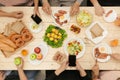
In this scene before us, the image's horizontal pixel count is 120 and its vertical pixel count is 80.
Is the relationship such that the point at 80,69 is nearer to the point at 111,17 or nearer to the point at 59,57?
the point at 59,57

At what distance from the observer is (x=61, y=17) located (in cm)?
189

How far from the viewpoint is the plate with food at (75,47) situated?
1.84 metres

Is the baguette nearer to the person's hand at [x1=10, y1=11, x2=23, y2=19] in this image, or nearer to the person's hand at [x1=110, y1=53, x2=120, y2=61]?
the person's hand at [x1=10, y1=11, x2=23, y2=19]

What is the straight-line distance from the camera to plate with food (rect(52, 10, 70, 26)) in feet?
6.19

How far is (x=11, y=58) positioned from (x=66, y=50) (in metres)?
0.41

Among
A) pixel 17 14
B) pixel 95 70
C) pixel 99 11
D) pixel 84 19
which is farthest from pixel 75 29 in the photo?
pixel 17 14

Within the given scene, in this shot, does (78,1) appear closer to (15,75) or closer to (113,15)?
(113,15)

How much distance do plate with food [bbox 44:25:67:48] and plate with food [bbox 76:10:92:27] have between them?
0.46 ft

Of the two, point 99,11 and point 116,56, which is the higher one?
point 99,11

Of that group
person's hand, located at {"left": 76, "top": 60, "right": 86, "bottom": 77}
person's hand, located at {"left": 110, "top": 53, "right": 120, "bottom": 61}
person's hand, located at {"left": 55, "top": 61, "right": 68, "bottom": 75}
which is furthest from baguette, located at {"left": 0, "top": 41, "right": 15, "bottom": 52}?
person's hand, located at {"left": 110, "top": 53, "right": 120, "bottom": 61}

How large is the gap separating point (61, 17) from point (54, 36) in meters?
0.16

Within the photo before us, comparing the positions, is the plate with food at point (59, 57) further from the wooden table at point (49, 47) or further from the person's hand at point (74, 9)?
the person's hand at point (74, 9)

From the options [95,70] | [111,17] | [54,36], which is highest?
[111,17]

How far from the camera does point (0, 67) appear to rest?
1.84m
